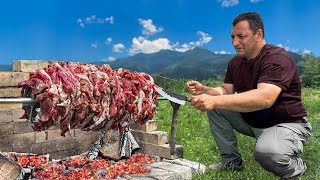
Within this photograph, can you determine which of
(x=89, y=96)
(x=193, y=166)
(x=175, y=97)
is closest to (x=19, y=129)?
(x=89, y=96)

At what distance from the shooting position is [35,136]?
5871mm

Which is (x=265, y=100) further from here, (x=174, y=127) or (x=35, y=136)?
(x=35, y=136)

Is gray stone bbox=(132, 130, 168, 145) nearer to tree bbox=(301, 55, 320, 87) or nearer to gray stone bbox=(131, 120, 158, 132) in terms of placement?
gray stone bbox=(131, 120, 158, 132)

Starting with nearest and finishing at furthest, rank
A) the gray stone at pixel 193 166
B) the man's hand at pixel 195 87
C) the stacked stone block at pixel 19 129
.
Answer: the stacked stone block at pixel 19 129 → the gray stone at pixel 193 166 → the man's hand at pixel 195 87

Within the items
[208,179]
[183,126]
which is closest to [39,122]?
[208,179]

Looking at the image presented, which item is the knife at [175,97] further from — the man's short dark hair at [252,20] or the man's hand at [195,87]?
the man's short dark hair at [252,20]

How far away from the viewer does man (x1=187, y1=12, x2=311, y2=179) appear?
4918 mm

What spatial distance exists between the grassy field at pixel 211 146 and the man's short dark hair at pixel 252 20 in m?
2.04

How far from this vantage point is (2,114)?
5.51m

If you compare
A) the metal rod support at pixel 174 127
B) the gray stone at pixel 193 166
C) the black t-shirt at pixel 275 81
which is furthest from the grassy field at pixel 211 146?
the black t-shirt at pixel 275 81

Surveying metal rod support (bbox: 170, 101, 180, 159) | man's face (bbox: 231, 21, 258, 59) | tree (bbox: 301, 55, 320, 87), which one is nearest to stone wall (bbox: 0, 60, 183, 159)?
metal rod support (bbox: 170, 101, 180, 159)

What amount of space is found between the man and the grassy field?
1.28ft

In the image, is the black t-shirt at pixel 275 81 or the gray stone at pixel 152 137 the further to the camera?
the gray stone at pixel 152 137

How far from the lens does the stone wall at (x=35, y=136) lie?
5523 mm
